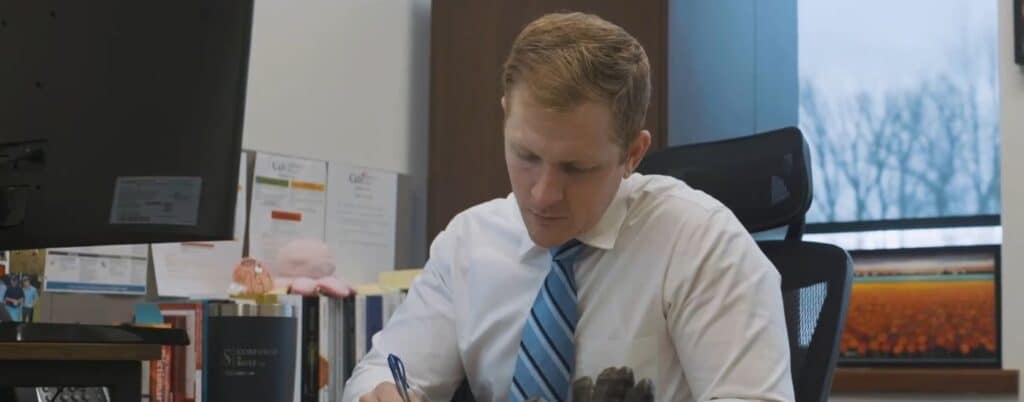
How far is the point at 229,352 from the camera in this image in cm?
174

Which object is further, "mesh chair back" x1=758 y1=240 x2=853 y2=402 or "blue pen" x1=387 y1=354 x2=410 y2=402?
"mesh chair back" x1=758 y1=240 x2=853 y2=402

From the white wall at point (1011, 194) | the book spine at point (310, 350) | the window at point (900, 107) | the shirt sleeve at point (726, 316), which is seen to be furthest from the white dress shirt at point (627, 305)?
the window at point (900, 107)

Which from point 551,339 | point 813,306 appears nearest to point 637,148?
point 551,339

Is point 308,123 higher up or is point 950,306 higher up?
point 308,123

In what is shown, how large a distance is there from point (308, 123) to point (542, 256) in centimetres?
114

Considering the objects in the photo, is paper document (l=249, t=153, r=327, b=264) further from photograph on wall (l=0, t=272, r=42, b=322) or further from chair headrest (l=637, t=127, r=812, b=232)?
chair headrest (l=637, t=127, r=812, b=232)

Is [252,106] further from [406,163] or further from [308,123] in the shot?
[406,163]

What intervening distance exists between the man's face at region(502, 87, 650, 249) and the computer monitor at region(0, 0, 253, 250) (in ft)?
0.92

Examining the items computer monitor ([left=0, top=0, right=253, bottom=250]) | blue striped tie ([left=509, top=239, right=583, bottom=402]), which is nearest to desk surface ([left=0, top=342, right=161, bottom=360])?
computer monitor ([left=0, top=0, right=253, bottom=250])

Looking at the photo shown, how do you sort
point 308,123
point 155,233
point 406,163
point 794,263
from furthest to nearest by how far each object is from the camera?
point 406,163, point 308,123, point 794,263, point 155,233

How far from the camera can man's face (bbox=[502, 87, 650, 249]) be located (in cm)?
124

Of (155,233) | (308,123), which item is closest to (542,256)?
(155,233)

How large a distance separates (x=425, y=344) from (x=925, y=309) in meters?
1.51

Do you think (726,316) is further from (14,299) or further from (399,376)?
(14,299)
